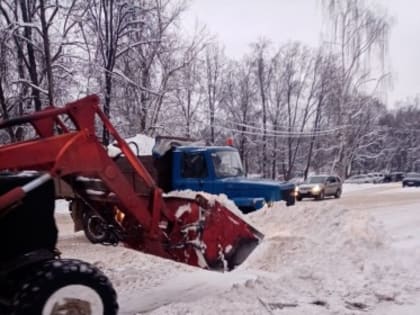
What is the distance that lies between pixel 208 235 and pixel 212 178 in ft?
16.3

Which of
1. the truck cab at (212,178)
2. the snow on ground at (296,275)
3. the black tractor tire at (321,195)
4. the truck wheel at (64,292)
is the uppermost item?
the truck cab at (212,178)

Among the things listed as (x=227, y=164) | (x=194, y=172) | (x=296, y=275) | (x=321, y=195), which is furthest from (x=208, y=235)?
(x=321, y=195)

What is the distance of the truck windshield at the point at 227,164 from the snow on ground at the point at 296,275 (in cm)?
244

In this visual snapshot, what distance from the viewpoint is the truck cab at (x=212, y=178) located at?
11.4m

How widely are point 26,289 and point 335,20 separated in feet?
150

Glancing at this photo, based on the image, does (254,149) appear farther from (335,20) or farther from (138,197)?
(138,197)

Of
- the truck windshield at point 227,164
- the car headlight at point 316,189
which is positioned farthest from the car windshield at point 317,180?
the truck windshield at point 227,164

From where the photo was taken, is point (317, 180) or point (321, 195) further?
point (317, 180)

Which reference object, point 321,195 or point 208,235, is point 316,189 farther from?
point 208,235

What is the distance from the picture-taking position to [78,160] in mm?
5312

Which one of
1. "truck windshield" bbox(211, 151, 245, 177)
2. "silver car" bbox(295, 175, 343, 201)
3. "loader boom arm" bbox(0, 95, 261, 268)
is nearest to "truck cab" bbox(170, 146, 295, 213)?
"truck windshield" bbox(211, 151, 245, 177)

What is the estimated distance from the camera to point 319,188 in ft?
104

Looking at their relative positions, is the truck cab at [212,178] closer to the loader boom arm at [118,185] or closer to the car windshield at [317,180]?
the loader boom arm at [118,185]

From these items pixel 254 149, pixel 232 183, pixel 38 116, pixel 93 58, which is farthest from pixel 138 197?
pixel 254 149
